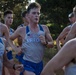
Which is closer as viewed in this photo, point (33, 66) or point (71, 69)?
point (71, 69)

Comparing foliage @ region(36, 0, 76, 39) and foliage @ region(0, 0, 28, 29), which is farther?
foliage @ region(0, 0, 28, 29)

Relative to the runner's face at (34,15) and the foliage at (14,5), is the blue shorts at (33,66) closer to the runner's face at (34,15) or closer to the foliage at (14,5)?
the runner's face at (34,15)

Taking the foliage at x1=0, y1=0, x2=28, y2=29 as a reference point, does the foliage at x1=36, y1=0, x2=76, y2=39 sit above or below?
above

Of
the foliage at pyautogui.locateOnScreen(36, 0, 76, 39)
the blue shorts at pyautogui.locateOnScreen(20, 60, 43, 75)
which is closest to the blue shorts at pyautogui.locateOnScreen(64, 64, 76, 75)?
the blue shorts at pyautogui.locateOnScreen(20, 60, 43, 75)

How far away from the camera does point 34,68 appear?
5.44 metres

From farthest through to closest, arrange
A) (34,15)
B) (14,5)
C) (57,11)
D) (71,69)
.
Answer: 1. (14,5)
2. (57,11)
3. (34,15)
4. (71,69)

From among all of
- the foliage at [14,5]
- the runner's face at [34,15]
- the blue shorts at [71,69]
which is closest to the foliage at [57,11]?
the runner's face at [34,15]

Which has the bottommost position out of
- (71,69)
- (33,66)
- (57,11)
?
(57,11)

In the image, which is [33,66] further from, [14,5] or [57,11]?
[14,5]

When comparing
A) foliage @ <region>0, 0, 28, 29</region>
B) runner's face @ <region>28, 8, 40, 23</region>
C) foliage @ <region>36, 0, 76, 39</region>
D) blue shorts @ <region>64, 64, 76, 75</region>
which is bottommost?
foliage @ <region>0, 0, 28, 29</region>

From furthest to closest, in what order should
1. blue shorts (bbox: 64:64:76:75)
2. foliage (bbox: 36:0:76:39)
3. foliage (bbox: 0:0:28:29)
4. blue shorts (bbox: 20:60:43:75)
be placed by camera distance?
foliage (bbox: 0:0:28:29) → foliage (bbox: 36:0:76:39) → blue shorts (bbox: 20:60:43:75) → blue shorts (bbox: 64:64:76:75)

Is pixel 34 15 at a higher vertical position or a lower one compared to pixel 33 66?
higher

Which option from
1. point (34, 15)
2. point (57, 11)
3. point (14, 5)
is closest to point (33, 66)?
point (34, 15)

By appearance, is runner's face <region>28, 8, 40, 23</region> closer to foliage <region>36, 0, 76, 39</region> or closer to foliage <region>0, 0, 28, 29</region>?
foliage <region>36, 0, 76, 39</region>
